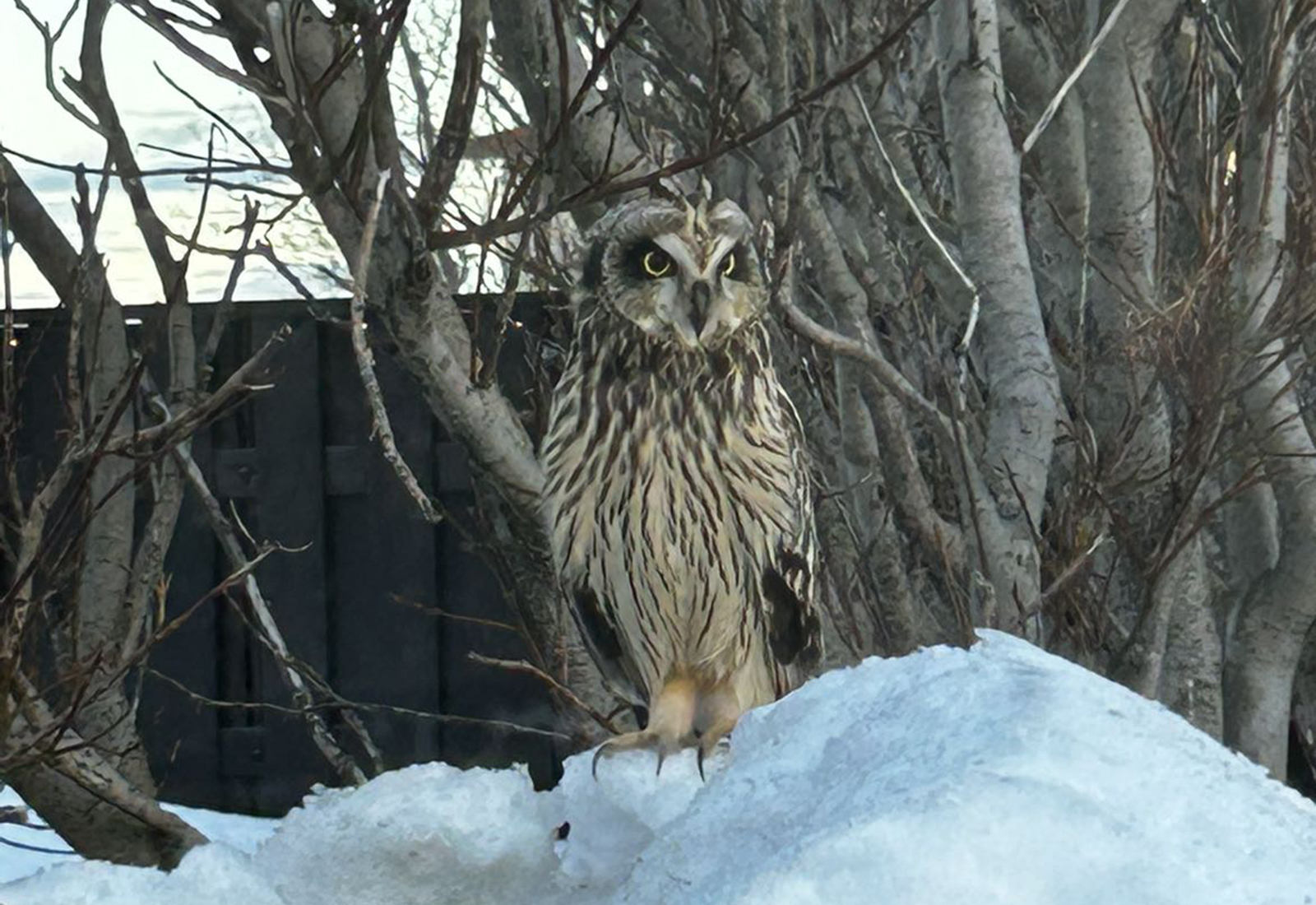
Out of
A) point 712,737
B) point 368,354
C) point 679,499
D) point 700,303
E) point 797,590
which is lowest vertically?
point 712,737

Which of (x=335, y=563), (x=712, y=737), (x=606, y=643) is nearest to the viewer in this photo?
(x=712, y=737)

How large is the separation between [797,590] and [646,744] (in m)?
0.48

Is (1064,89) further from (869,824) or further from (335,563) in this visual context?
(335,563)

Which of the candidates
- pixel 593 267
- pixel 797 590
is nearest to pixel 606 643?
pixel 797 590

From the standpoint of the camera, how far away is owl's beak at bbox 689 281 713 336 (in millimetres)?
2654

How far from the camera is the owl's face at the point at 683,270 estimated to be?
262 centimetres

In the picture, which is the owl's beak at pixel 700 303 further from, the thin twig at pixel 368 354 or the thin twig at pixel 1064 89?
the thin twig at pixel 1064 89


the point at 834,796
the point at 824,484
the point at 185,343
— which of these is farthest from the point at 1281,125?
the point at 834,796

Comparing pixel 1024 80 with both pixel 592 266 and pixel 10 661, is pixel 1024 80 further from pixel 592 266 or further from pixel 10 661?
pixel 10 661

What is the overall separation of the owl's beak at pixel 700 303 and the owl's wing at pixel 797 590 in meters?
0.44

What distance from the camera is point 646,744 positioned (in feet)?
8.85

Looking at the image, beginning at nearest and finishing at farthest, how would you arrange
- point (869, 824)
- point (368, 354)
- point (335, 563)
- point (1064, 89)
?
point (869, 824), point (368, 354), point (1064, 89), point (335, 563)

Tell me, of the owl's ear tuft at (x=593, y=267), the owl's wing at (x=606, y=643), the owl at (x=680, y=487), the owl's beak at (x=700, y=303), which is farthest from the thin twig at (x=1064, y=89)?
the owl's wing at (x=606, y=643)

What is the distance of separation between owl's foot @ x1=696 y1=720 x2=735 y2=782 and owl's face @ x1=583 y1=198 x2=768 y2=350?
68 cm
